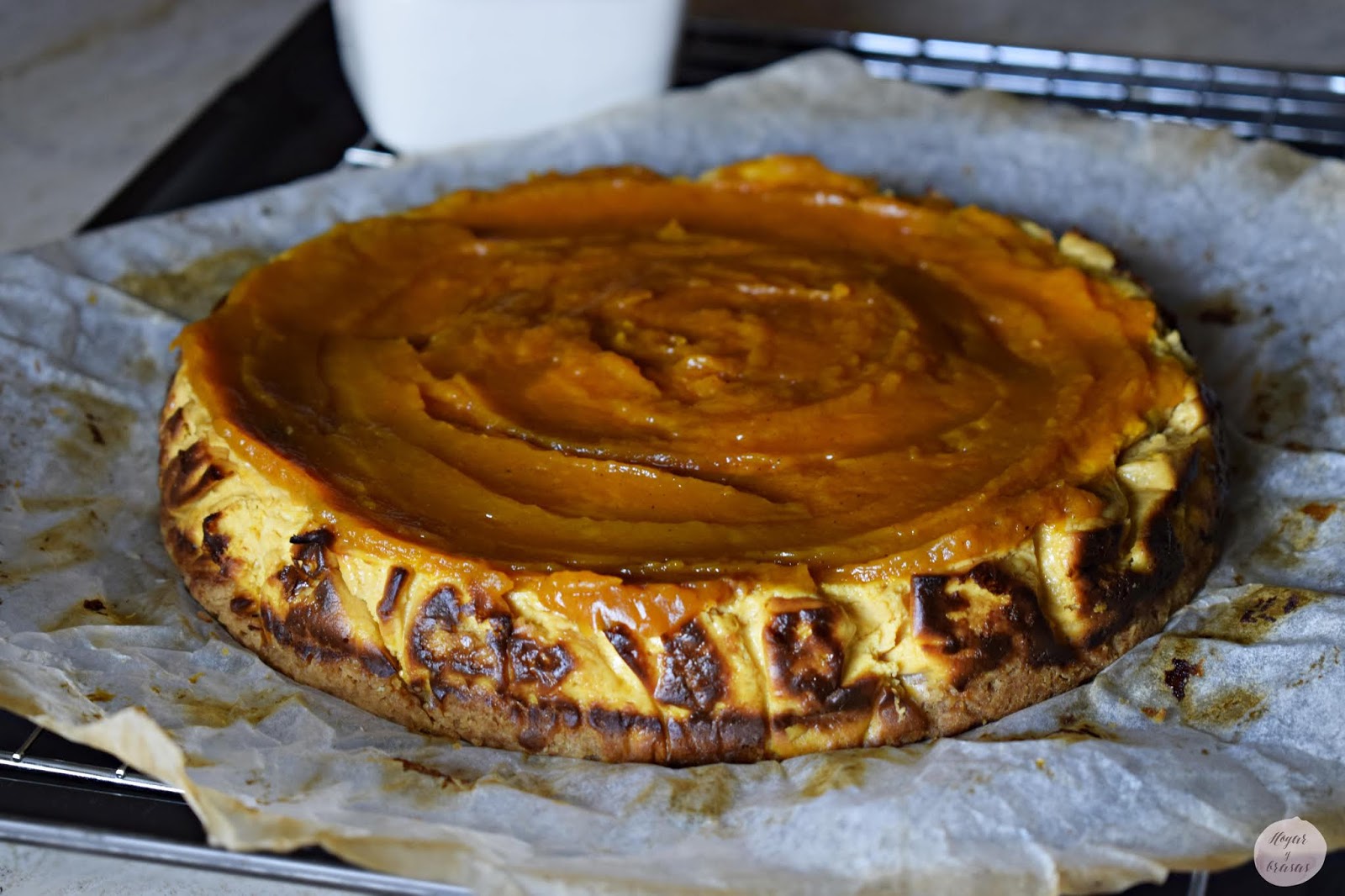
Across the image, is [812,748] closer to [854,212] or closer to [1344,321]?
[854,212]

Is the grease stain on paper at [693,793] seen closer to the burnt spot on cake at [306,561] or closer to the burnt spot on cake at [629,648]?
the burnt spot on cake at [629,648]

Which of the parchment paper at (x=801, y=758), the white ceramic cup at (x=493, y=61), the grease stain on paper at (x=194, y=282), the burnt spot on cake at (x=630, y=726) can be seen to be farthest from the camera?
the white ceramic cup at (x=493, y=61)

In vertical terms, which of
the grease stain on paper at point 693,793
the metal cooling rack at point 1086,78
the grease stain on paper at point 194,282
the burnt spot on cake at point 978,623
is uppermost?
the metal cooling rack at point 1086,78

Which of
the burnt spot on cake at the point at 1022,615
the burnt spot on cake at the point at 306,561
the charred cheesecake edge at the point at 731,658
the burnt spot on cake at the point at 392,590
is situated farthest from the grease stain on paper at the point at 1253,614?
the burnt spot on cake at the point at 306,561


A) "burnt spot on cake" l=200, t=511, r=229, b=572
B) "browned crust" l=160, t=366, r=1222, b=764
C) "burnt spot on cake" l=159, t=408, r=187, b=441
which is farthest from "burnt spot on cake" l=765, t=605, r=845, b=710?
"burnt spot on cake" l=159, t=408, r=187, b=441

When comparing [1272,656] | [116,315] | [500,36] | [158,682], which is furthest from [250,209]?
[1272,656]

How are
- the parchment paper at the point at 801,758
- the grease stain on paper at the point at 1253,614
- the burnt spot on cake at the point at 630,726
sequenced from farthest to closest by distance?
1. the grease stain on paper at the point at 1253,614
2. the burnt spot on cake at the point at 630,726
3. the parchment paper at the point at 801,758

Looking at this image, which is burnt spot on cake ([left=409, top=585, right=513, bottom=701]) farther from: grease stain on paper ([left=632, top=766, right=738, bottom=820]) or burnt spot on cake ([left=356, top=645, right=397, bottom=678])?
grease stain on paper ([left=632, top=766, right=738, bottom=820])
